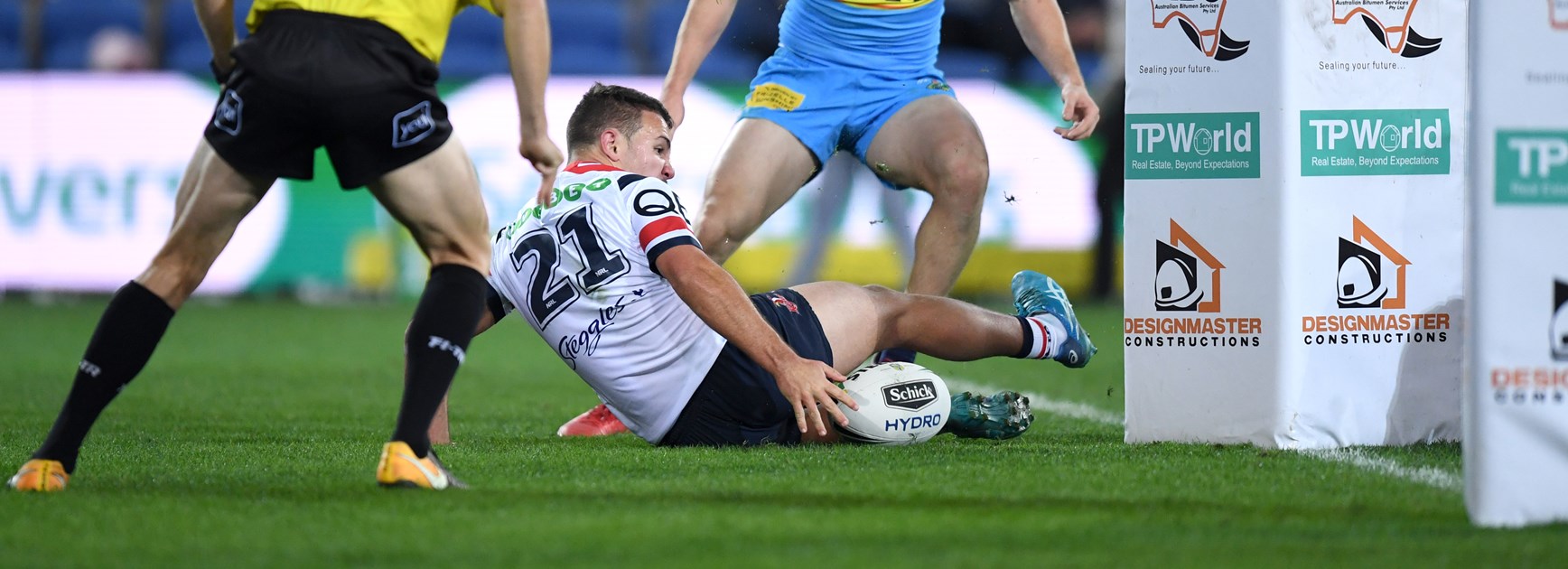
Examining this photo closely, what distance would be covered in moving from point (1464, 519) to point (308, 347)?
6880 mm

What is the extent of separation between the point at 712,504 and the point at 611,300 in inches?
42.9

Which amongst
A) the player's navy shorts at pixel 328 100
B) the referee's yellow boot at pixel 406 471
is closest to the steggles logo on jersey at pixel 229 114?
the player's navy shorts at pixel 328 100

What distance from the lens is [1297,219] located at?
14.4 feet

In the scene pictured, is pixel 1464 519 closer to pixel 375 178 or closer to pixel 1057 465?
pixel 1057 465

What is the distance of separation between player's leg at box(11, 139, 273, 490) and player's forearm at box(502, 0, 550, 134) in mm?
568

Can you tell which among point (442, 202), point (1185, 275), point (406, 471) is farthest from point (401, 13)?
point (1185, 275)

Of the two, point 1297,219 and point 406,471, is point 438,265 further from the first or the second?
point 1297,219

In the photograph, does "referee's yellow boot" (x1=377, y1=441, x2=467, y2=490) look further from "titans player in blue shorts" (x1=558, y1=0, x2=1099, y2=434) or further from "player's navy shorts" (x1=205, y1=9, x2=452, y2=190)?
"titans player in blue shorts" (x1=558, y1=0, x2=1099, y2=434)

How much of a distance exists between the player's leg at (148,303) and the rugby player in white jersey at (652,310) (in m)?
0.92

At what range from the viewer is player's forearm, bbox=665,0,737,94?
17.6ft

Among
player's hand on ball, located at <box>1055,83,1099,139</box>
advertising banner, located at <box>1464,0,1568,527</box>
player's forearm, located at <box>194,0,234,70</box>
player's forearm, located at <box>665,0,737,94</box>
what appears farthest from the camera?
player's forearm, located at <box>665,0,737,94</box>

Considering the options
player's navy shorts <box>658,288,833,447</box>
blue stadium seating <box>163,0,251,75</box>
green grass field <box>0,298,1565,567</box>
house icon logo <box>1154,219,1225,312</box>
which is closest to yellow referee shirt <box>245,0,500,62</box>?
green grass field <box>0,298,1565,567</box>

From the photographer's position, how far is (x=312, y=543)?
2871 mm

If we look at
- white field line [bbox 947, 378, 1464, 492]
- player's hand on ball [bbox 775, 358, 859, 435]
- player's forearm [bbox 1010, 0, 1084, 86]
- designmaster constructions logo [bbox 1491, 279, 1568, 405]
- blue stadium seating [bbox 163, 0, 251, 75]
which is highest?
blue stadium seating [bbox 163, 0, 251, 75]
